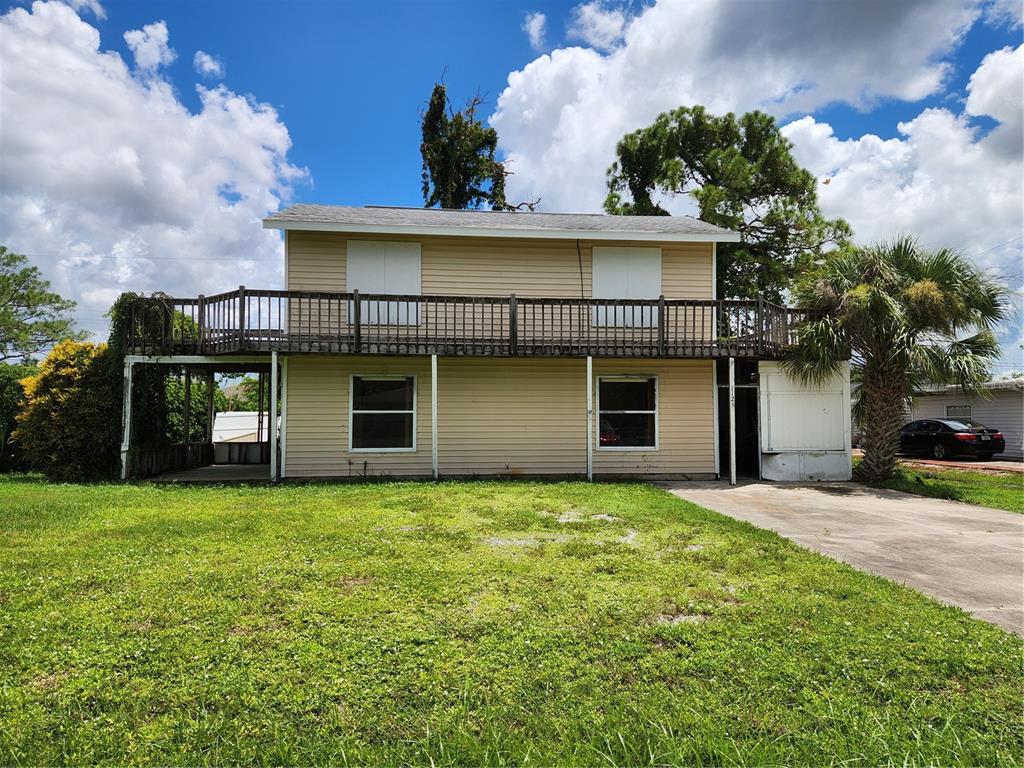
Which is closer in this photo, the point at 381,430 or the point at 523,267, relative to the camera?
the point at 381,430

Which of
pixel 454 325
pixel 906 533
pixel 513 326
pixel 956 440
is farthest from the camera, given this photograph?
pixel 956 440

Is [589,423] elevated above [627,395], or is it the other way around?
[627,395]

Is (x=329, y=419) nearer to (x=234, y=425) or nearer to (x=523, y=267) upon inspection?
(x=523, y=267)

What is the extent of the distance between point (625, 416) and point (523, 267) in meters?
4.07

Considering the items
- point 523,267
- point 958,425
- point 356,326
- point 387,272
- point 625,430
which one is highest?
point 523,267

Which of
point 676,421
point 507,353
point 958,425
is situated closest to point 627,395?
point 676,421

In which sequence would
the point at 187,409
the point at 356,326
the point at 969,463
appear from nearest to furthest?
the point at 356,326 → the point at 187,409 → the point at 969,463

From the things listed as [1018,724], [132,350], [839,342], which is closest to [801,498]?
[839,342]

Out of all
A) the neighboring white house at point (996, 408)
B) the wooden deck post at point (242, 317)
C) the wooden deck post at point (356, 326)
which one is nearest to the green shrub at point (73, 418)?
the wooden deck post at point (242, 317)

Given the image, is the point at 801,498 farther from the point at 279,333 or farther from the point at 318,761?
the point at 279,333

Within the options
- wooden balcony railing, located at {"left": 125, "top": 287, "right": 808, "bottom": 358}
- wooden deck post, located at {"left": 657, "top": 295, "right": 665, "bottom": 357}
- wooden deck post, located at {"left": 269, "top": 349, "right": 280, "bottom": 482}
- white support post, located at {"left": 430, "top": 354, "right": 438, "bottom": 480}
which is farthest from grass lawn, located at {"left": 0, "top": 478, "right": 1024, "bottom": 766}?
wooden deck post, located at {"left": 657, "top": 295, "right": 665, "bottom": 357}

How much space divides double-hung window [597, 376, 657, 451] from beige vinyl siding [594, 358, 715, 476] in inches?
4.5

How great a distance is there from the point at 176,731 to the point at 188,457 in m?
12.4

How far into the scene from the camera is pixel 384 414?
1148 cm
